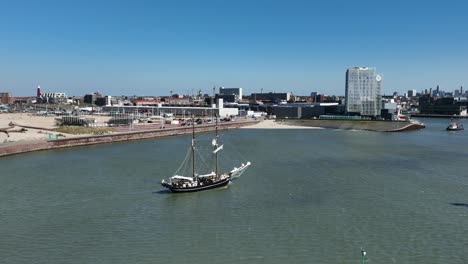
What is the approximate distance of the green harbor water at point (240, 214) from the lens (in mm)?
13664

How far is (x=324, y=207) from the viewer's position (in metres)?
18.7

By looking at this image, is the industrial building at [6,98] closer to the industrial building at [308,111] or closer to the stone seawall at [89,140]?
the industrial building at [308,111]

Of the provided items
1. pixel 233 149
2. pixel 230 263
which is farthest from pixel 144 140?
pixel 230 263

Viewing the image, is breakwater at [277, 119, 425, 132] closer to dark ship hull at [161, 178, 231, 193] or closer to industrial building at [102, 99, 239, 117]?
industrial building at [102, 99, 239, 117]

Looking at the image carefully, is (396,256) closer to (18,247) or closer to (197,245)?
(197,245)

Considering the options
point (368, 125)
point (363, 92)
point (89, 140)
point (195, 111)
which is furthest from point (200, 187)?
point (195, 111)

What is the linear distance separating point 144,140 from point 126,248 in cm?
3435

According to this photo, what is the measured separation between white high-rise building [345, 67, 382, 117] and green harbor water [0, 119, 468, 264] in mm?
53767

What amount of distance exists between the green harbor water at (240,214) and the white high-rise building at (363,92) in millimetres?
53767

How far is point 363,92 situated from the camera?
8331 cm

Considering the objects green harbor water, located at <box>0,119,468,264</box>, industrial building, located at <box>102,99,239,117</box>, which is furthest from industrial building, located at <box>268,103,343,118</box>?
green harbor water, located at <box>0,119,468,264</box>

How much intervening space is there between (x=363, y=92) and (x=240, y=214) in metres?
71.0

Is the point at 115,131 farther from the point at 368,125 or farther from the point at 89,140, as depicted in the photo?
the point at 368,125

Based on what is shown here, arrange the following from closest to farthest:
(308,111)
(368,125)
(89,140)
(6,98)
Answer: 1. (89,140)
2. (368,125)
3. (308,111)
4. (6,98)
